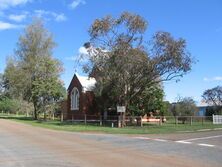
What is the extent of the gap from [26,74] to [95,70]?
1934 centimetres

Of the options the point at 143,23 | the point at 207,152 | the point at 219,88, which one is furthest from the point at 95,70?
the point at 219,88

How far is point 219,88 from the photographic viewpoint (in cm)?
8794

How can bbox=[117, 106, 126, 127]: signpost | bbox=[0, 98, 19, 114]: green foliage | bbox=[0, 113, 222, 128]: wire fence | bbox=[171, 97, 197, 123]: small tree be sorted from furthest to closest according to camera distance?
bbox=[0, 98, 19, 114]: green foliage → bbox=[171, 97, 197, 123]: small tree → bbox=[0, 113, 222, 128]: wire fence → bbox=[117, 106, 126, 127]: signpost

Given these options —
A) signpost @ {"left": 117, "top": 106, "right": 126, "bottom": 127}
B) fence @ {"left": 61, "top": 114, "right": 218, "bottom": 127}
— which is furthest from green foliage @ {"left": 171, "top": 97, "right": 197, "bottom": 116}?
signpost @ {"left": 117, "top": 106, "right": 126, "bottom": 127}

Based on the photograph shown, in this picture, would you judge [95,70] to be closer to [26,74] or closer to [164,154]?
[26,74]

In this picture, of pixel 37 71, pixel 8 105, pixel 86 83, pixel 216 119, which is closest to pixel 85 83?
pixel 86 83

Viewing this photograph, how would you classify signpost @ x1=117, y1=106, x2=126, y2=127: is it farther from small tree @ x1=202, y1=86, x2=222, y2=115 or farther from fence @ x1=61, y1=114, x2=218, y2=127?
small tree @ x1=202, y1=86, x2=222, y2=115

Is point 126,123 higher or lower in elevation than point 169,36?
lower

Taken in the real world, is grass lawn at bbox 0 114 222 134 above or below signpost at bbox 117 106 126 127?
below

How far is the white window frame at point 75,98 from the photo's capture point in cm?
6100

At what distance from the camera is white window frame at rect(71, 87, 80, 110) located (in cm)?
6100

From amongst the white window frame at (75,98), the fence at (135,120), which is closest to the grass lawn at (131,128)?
the fence at (135,120)

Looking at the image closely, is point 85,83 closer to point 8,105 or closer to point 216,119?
point 216,119

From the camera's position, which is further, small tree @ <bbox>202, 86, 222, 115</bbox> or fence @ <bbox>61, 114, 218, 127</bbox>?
small tree @ <bbox>202, 86, 222, 115</bbox>
